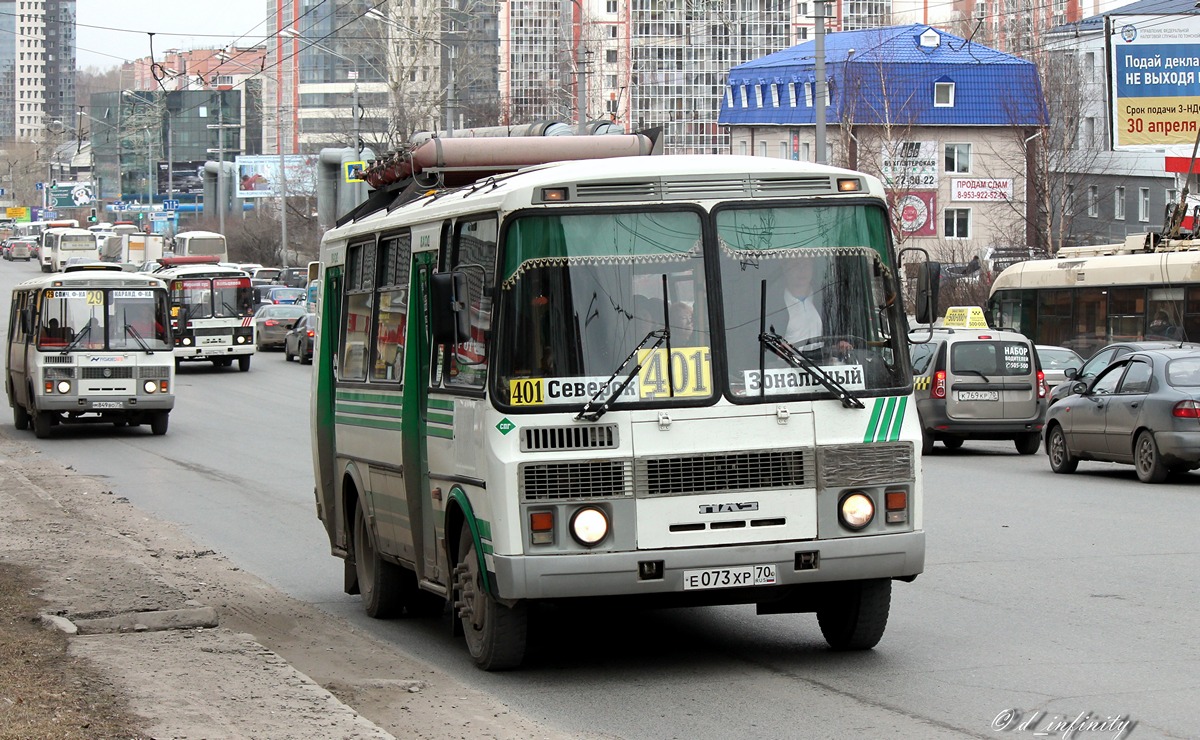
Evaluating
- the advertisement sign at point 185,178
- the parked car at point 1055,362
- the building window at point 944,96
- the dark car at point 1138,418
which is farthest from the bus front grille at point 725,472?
the advertisement sign at point 185,178

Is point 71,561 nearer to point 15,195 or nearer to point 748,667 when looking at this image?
point 748,667

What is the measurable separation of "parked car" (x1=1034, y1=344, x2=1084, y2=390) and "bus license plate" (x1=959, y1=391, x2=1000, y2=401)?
5.30 metres

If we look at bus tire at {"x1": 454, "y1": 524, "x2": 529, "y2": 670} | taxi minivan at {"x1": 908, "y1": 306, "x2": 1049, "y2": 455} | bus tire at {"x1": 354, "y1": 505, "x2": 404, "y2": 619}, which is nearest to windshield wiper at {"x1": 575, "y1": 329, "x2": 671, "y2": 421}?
bus tire at {"x1": 454, "y1": 524, "x2": 529, "y2": 670}

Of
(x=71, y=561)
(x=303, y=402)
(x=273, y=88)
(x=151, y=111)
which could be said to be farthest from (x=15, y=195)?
(x=71, y=561)

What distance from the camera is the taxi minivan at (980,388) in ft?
79.2

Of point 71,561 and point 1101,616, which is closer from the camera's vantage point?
point 1101,616

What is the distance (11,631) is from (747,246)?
456 centimetres

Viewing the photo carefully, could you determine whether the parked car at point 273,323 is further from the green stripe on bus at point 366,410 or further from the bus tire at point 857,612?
the bus tire at point 857,612

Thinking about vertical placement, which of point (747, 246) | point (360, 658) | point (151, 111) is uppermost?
point (151, 111)

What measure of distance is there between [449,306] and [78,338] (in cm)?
2181

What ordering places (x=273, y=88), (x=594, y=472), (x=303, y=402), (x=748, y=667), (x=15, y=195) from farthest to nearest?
(x=15, y=195)
(x=273, y=88)
(x=303, y=402)
(x=748, y=667)
(x=594, y=472)

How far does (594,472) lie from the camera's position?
8.14 metres

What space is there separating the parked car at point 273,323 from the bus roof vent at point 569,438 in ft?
156

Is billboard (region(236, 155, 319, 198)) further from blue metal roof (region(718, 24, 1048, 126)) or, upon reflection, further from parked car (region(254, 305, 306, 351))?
parked car (region(254, 305, 306, 351))
